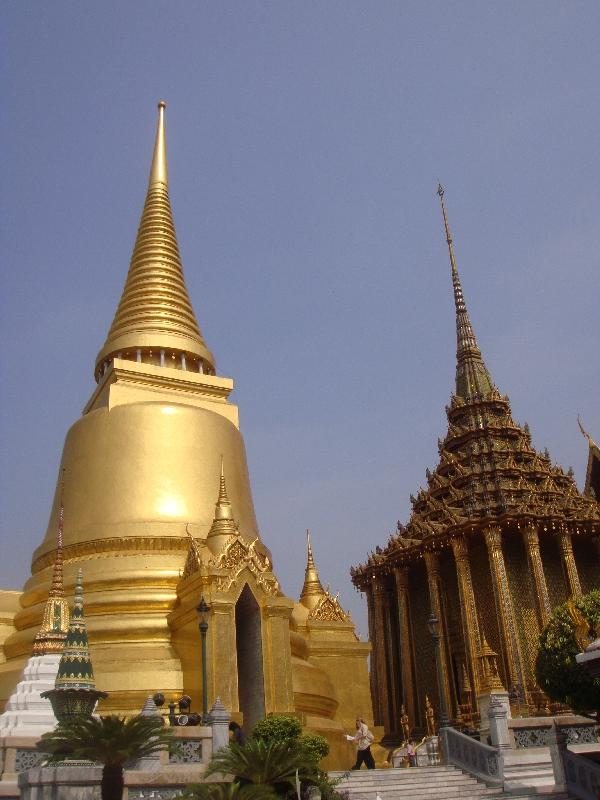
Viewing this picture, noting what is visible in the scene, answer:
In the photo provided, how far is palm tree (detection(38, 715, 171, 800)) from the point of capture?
8.12 m

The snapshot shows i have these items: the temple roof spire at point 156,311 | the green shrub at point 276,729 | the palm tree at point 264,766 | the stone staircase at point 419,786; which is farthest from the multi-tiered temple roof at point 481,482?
the palm tree at point 264,766

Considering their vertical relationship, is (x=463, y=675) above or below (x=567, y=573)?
below

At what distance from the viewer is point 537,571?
25.2m

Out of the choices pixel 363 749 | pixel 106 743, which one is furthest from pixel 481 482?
pixel 106 743

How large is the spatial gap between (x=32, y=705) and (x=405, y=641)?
1638 cm

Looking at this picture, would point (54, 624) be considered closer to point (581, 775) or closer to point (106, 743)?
point (106, 743)

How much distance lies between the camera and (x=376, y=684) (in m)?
28.8

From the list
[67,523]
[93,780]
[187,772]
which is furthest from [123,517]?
[93,780]

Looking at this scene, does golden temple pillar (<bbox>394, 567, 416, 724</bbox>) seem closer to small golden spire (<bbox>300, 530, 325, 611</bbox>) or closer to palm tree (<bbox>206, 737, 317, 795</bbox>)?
small golden spire (<bbox>300, 530, 325, 611</bbox>)

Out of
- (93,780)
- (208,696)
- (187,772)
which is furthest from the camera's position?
(208,696)

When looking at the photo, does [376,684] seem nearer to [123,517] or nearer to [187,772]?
[123,517]

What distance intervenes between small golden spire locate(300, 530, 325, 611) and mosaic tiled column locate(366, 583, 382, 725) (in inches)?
214

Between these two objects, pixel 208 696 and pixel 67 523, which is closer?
pixel 208 696

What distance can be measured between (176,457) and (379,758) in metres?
8.52
